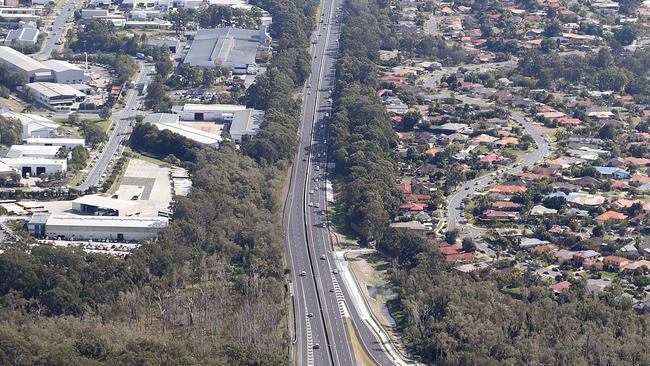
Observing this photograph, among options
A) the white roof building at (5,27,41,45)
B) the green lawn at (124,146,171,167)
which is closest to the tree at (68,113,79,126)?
the green lawn at (124,146,171,167)

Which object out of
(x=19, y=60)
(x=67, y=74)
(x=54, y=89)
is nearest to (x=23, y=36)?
(x=19, y=60)

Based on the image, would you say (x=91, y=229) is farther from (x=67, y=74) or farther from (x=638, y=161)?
(x=638, y=161)

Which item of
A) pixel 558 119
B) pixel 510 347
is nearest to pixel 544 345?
pixel 510 347

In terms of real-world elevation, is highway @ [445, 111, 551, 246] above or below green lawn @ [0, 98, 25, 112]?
above

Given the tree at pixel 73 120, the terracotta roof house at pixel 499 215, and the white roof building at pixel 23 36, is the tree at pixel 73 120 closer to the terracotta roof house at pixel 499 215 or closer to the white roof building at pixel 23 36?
the white roof building at pixel 23 36

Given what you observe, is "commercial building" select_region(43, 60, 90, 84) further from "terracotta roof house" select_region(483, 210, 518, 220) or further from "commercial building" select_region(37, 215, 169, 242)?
"terracotta roof house" select_region(483, 210, 518, 220)

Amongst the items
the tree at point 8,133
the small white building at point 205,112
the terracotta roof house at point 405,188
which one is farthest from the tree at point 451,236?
the tree at point 8,133
